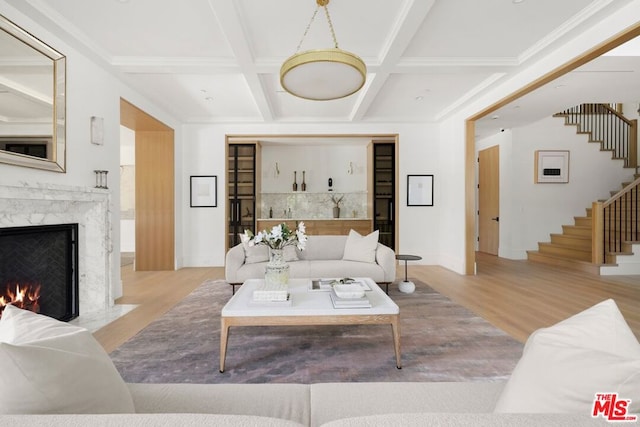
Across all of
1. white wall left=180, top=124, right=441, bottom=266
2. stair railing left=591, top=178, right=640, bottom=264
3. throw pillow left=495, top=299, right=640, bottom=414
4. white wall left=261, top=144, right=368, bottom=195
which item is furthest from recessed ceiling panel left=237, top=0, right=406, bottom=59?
stair railing left=591, top=178, right=640, bottom=264

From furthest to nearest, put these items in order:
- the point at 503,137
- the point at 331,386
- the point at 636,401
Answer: the point at 503,137 → the point at 331,386 → the point at 636,401

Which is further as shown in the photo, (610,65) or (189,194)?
(189,194)

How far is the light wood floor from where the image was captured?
121 inches

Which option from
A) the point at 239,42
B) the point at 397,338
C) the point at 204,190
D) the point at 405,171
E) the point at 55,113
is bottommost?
the point at 397,338

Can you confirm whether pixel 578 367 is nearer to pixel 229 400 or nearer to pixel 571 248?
pixel 229 400

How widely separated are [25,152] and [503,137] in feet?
27.2

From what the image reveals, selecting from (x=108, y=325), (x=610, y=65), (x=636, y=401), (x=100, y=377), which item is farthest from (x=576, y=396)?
(x=610, y=65)

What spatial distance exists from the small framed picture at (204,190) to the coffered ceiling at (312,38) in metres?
1.75

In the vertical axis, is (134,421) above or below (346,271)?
above

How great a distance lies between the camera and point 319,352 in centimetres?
244

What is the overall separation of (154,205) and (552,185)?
822 centimetres

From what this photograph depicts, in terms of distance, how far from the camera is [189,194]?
6.13 metres

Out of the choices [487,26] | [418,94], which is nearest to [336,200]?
[418,94]

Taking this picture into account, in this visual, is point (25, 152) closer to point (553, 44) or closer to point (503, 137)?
point (553, 44)
